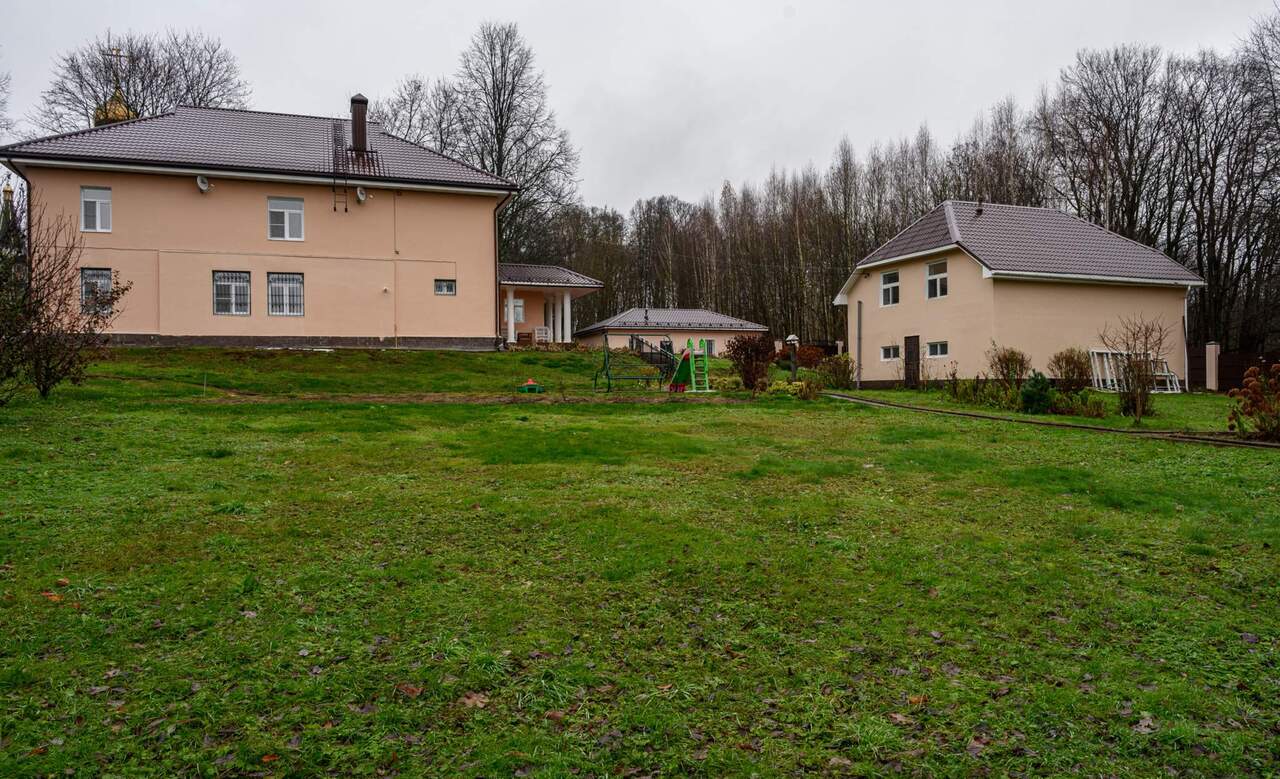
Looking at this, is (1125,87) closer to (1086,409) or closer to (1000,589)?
(1086,409)

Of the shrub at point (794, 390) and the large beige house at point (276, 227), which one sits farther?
the large beige house at point (276, 227)

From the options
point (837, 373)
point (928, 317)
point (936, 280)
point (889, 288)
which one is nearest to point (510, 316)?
point (837, 373)

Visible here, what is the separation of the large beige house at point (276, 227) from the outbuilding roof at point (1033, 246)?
46.8 feet

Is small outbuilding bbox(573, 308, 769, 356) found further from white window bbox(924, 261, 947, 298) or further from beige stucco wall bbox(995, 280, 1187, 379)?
beige stucco wall bbox(995, 280, 1187, 379)

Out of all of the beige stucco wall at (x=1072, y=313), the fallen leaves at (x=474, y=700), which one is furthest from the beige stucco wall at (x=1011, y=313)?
the fallen leaves at (x=474, y=700)

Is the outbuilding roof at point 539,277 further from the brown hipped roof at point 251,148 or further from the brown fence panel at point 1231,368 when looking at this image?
the brown fence panel at point 1231,368

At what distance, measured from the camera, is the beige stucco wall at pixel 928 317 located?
23094 millimetres

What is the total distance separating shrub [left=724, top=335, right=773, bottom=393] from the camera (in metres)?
18.5

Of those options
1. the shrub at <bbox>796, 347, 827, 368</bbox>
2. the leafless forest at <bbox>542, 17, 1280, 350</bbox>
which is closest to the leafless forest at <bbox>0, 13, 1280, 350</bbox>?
the leafless forest at <bbox>542, 17, 1280, 350</bbox>

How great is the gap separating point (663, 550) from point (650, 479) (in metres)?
2.30

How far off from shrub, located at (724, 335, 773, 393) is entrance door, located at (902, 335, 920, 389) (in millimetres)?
7745

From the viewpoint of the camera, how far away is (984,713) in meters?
3.38

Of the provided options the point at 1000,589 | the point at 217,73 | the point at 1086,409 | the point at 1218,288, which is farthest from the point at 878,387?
the point at 217,73

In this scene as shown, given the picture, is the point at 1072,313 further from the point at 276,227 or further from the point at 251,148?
the point at 251,148
